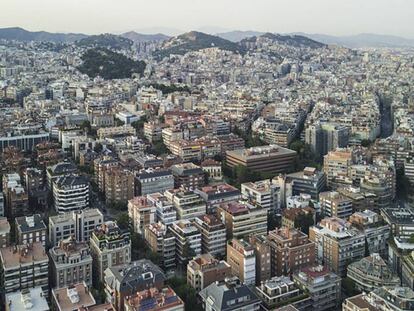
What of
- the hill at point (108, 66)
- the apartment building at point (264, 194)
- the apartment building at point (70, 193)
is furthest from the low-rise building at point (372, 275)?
the hill at point (108, 66)

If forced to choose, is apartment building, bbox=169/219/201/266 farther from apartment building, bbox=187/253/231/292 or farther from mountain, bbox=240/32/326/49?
mountain, bbox=240/32/326/49

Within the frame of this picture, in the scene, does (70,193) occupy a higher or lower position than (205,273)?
higher

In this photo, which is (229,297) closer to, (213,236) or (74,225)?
(213,236)

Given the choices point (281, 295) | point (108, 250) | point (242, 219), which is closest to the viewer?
point (281, 295)

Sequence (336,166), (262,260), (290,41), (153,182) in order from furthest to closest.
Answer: (290,41)
(336,166)
(153,182)
(262,260)

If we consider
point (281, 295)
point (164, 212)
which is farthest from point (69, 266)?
point (281, 295)

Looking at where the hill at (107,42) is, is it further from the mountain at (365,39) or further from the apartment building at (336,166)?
the mountain at (365,39)

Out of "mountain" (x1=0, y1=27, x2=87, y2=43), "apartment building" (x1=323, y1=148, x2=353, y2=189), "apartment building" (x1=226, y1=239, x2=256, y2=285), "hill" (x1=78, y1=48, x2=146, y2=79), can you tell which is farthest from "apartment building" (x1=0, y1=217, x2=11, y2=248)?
Answer: "mountain" (x1=0, y1=27, x2=87, y2=43)
